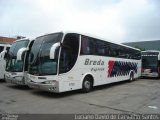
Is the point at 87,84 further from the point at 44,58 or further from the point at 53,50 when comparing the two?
the point at 53,50

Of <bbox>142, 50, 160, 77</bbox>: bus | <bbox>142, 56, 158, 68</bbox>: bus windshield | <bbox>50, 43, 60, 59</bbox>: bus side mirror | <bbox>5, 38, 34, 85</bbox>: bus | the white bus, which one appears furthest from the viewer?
<bbox>142, 56, 158, 68</bbox>: bus windshield

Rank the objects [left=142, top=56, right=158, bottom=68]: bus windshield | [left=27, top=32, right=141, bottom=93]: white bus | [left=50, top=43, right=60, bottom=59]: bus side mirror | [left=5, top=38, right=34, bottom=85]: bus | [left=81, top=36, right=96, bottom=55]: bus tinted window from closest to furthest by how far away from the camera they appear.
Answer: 1. [left=50, top=43, right=60, bottom=59]: bus side mirror
2. [left=27, top=32, right=141, bottom=93]: white bus
3. [left=81, top=36, right=96, bottom=55]: bus tinted window
4. [left=5, top=38, right=34, bottom=85]: bus
5. [left=142, top=56, right=158, bottom=68]: bus windshield

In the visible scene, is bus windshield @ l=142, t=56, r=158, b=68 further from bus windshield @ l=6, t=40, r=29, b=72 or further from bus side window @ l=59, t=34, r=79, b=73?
bus windshield @ l=6, t=40, r=29, b=72

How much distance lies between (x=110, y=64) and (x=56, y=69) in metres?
5.35

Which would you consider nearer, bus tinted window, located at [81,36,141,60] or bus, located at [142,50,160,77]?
bus tinted window, located at [81,36,141,60]

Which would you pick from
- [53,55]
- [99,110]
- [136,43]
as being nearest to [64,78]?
[53,55]

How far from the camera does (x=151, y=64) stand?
21.7 meters

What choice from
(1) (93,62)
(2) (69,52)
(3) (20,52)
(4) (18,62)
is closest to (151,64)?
(1) (93,62)

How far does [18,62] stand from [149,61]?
14.1 metres

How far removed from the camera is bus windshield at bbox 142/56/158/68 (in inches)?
847

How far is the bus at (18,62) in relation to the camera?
39.3 ft

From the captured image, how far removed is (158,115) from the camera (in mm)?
7117

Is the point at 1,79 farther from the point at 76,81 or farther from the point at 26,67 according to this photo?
the point at 76,81

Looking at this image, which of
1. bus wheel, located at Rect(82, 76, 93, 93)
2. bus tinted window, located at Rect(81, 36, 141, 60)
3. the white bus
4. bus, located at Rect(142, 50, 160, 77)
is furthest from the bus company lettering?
bus, located at Rect(142, 50, 160, 77)
